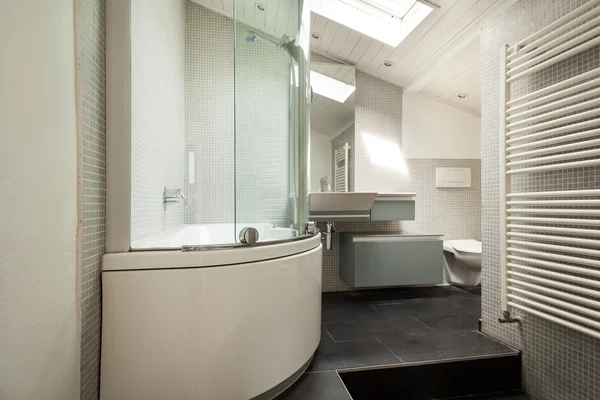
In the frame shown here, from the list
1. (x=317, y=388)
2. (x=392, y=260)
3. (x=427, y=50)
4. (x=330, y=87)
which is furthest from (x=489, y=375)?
(x=330, y=87)

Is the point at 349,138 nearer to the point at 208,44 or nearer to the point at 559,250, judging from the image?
the point at 208,44

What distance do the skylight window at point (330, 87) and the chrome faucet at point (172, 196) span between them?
145 centimetres

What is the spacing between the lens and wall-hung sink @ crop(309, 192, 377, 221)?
2.38m

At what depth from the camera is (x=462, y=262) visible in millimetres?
2830

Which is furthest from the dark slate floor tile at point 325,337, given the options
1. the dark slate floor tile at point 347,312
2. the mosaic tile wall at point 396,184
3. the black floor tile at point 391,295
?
the mosaic tile wall at point 396,184

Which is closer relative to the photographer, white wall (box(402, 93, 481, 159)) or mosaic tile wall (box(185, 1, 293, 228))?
mosaic tile wall (box(185, 1, 293, 228))

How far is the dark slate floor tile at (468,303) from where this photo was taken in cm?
241

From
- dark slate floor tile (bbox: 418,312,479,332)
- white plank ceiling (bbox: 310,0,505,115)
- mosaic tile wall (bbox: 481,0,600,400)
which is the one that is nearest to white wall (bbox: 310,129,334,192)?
white plank ceiling (bbox: 310,0,505,115)

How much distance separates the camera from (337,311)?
2.38 metres

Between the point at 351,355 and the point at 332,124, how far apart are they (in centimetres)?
189

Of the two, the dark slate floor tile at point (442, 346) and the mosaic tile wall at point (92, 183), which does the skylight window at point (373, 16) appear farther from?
the dark slate floor tile at point (442, 346)

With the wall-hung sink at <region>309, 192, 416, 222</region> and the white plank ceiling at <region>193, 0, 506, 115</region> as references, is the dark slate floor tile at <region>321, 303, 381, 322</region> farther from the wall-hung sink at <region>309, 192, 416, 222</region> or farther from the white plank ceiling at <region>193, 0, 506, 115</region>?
the white plank ceiling at <region>193, 0, 506, 115</region>

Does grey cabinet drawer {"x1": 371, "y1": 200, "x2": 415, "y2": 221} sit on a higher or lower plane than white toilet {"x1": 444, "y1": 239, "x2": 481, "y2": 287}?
higher

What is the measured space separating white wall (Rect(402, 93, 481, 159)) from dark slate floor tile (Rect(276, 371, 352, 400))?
7.22 ft
